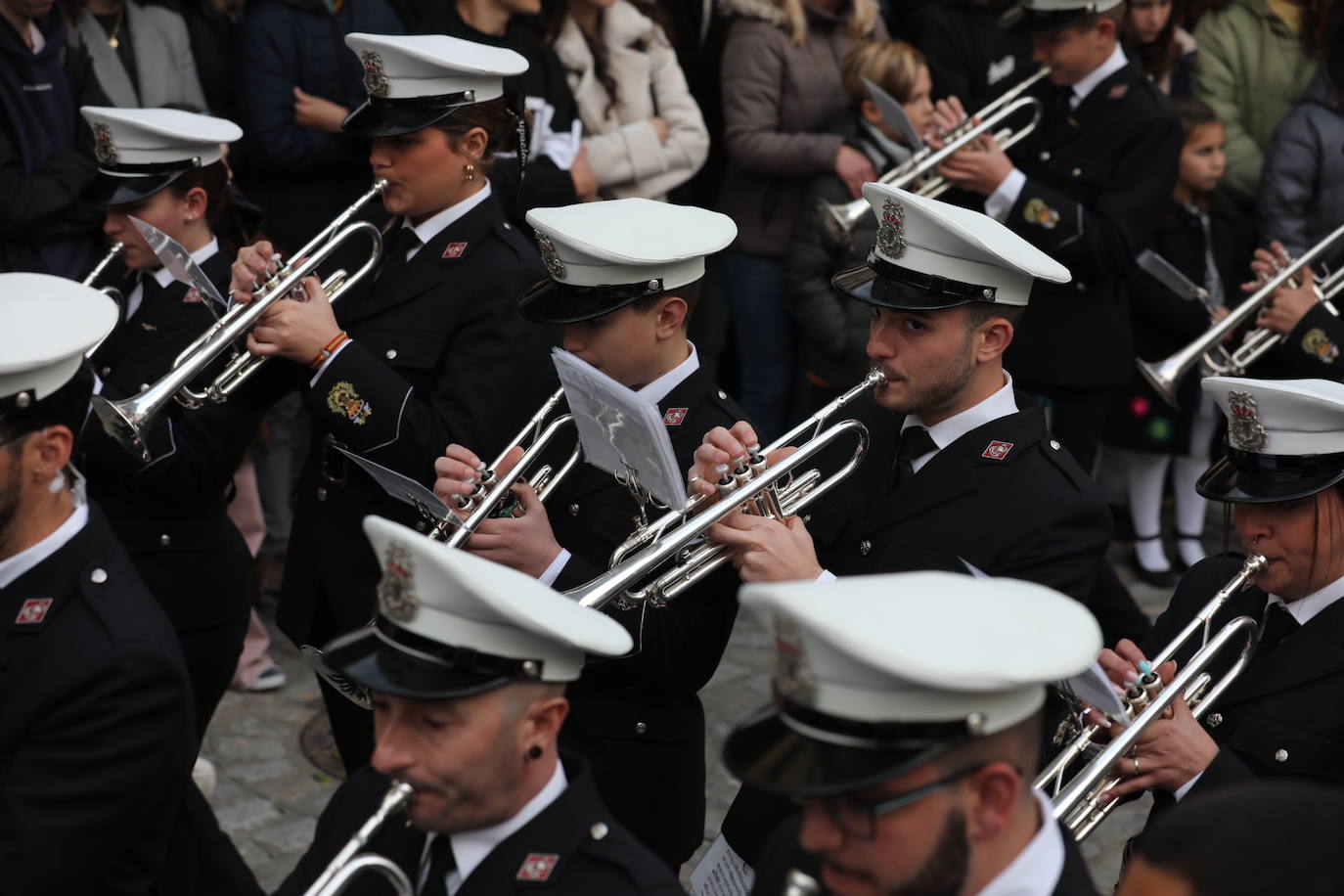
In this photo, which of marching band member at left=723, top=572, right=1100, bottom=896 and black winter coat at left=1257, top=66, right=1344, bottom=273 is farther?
black winter coat at left=1257, top=66, right=1344, bottom=273

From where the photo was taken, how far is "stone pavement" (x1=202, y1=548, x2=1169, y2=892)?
18.8 ft

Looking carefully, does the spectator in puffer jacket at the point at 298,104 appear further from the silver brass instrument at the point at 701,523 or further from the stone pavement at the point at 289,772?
the silver brass instrument at the point at 701,523

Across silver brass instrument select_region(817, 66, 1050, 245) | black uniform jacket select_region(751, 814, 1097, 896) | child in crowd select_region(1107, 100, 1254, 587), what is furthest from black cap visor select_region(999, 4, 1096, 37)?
black uniform jacket select_region(751, 814, 1097, 896)

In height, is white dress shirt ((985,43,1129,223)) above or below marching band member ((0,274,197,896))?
below

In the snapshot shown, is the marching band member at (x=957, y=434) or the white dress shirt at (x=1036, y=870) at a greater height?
the white dress shirt at (x=1036, y=870)

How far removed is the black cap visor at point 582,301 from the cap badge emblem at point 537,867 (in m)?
1.65

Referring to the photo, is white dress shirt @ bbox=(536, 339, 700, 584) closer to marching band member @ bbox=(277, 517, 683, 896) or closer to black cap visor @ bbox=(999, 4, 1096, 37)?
marching band member @ bbox=(277, 517, 683, 896)

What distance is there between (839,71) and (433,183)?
350cm

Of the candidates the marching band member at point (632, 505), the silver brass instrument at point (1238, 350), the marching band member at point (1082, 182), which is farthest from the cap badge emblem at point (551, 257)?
the silver brass instrument at point (1238, 350)

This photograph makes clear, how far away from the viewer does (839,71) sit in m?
7.90

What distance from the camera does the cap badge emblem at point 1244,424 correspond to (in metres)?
3.86

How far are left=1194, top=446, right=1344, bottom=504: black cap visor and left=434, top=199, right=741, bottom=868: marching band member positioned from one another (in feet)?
3.93

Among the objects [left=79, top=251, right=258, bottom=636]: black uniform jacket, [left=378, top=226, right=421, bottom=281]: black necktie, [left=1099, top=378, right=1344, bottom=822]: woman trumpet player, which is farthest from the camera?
[left=79, top=251, right=258, bottom=636]: black uniform jacket

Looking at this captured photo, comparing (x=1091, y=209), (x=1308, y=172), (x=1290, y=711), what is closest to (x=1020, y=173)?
(x=1091, y=209)
